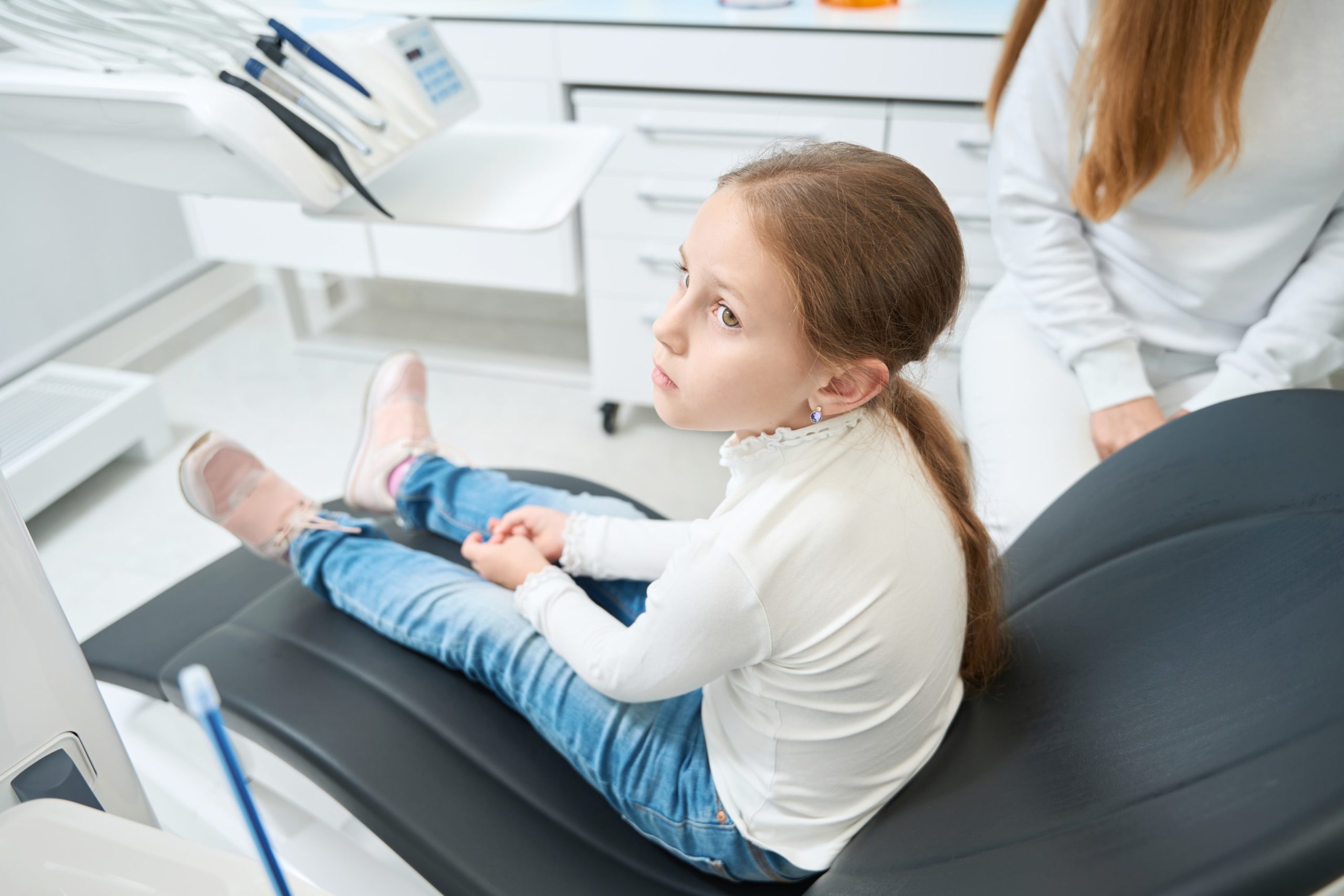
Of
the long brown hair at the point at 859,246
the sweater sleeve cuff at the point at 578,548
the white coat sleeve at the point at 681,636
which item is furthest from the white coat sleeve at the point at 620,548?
the long brown hair at the point at 859,246

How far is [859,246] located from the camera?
60 cm

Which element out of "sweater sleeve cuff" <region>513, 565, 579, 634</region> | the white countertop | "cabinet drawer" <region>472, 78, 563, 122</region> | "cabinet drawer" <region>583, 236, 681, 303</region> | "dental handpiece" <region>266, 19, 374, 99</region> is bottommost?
"cabinet drawer" <region>583, 236, 681, 303</region>

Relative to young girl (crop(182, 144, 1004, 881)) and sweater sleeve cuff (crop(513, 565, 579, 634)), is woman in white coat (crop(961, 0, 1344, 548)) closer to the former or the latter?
young girl (crop(182, 144, 1004, 881))

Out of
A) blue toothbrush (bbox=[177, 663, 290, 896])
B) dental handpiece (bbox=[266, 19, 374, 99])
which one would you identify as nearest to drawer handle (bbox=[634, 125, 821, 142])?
dental handpiece (bbox=[266, 19, 374, 99])

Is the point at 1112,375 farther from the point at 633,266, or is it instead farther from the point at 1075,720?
the point at 633,266

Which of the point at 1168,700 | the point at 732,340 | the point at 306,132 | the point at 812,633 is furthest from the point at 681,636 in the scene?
the point at 306,132

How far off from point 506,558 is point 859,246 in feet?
1.76

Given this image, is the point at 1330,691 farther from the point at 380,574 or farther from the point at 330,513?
the point at 330,513

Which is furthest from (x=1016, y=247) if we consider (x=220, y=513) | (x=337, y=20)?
(x=220, y=513)

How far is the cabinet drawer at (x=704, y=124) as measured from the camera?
5.16ft

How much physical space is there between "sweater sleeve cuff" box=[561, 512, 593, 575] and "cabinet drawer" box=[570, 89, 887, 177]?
833 millimetres

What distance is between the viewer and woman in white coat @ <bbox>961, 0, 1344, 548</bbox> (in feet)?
3.29

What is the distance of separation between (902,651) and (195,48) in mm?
814

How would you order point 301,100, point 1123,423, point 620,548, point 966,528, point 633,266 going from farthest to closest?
point 633,266 < point 1123,423 < point 620,548 < point 301,100 < point 966,528
